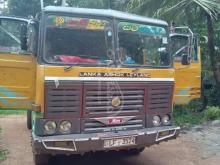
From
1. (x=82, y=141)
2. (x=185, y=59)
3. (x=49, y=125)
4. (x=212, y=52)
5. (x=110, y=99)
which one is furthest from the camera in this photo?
(x=212, y=52)

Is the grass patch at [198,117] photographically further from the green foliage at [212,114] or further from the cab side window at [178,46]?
the cab side window at [178,46]

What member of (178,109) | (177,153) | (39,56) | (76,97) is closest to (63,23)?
(39,56)

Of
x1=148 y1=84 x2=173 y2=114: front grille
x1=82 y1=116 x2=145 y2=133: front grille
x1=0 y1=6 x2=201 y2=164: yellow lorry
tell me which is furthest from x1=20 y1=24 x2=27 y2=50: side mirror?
x1=148 y1=84 x2=173 y2=114: front grille

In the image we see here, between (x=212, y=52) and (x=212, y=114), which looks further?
Answer: (x=212, y=52)

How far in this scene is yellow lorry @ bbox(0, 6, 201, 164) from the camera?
5770 mm

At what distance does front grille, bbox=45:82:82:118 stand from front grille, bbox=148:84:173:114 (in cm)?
125

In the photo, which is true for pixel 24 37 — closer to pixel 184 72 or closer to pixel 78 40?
pixel 78 40

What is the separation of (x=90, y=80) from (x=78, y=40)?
0.70 m

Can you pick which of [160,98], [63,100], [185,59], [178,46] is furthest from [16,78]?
[178,46]

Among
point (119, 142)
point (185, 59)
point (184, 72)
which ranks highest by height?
point (185, 59)

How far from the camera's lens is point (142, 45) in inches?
265

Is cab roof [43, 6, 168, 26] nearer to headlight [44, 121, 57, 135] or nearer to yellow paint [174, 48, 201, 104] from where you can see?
yellow paint [174, 48, 201, 104]

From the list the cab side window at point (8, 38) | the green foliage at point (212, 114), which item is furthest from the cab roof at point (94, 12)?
the green foliage at point (212, 114)

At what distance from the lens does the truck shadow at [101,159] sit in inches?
285
